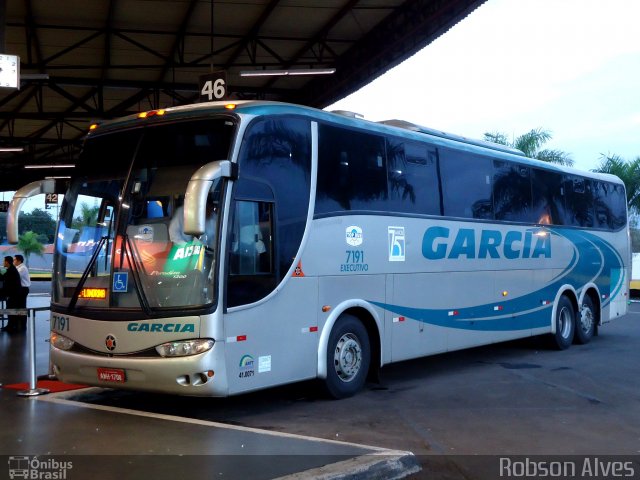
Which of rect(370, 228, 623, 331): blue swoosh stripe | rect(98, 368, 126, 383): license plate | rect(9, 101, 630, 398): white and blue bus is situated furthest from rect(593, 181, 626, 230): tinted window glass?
rect(98, 368, 126, 383): license plate

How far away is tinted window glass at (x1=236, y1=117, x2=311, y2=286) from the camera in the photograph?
822cm

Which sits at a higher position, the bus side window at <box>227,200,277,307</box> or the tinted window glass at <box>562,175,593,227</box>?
the tinted window glass at <box>562,175,593,227</box>

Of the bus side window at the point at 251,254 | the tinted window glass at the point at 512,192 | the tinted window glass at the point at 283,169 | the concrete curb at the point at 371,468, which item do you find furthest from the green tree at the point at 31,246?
the concrete curb at the point at 371,468

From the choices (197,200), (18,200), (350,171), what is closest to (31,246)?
(18,200)

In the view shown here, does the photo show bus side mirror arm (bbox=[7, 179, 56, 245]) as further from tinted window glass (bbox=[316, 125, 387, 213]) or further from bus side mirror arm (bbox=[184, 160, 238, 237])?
tinted window glass (bbox=[316, 125, 387, 213])

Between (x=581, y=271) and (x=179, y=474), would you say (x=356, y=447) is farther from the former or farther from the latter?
(x=581, y=271)

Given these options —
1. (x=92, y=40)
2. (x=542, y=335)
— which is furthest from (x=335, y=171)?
(x=92, y=40)

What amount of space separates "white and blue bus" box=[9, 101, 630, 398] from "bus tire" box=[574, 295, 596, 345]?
429 centimetres

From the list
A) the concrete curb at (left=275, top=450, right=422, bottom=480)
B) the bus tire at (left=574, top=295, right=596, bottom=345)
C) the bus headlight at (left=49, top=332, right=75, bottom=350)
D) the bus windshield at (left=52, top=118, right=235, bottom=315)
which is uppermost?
the bus windshield at (left=52, top=118, right=235, bottom=315)

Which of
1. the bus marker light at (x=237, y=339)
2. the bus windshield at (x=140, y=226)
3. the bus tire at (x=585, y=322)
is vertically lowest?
the bus tire at (x=585, y=322)

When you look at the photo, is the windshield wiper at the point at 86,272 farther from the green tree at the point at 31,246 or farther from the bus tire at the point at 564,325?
the green tree at the point at 31,246

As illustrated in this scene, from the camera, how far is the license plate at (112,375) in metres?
7.98

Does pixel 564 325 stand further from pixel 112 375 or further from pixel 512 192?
pixel 112 375

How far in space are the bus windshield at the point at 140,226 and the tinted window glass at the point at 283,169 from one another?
0.35 m
